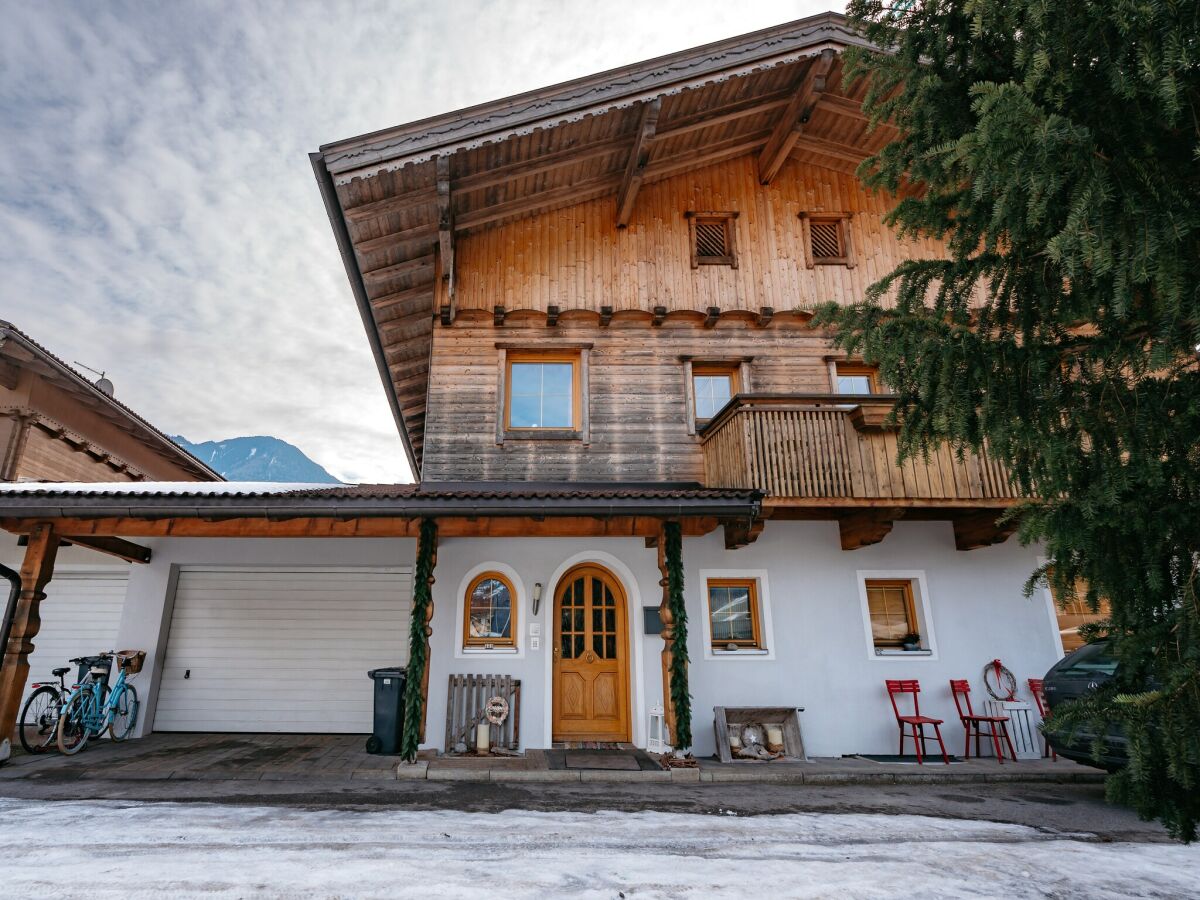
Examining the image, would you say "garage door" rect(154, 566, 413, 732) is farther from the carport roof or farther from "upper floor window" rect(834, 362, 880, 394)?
"upper floor window" rect(834, 362, 880, 394)

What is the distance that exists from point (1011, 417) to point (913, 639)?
261 inches

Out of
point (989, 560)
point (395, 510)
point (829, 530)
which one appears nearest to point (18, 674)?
point (395, 510)

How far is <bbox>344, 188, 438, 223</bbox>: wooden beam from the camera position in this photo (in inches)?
342

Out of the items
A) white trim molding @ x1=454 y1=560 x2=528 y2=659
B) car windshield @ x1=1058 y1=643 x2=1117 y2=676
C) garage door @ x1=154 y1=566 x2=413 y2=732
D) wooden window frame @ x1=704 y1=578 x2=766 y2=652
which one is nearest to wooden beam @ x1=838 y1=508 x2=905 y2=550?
wooden window frame @ x1=704 y1=578 x2=766 y2=652

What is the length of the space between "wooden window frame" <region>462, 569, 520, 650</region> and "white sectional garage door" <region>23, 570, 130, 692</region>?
5.41 metres

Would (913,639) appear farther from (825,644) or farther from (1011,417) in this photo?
(1011,417)

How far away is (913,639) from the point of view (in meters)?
8.98

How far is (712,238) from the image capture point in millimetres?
11148

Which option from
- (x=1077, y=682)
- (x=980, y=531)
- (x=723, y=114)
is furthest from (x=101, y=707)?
(x=723, y=114)

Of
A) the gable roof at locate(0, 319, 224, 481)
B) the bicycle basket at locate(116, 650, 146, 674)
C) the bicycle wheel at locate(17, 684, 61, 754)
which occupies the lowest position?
the bicycle wheel at locate(17, 684, 61, 754)

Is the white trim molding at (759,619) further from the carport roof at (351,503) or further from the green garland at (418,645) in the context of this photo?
the green garland at (418,645)

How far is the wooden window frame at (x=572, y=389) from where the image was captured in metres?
9.79

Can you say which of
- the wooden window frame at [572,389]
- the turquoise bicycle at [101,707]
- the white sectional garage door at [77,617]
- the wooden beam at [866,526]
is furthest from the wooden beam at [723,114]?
the turquoise bicycle at [101,707]

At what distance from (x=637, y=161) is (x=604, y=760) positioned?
8.60 meters
